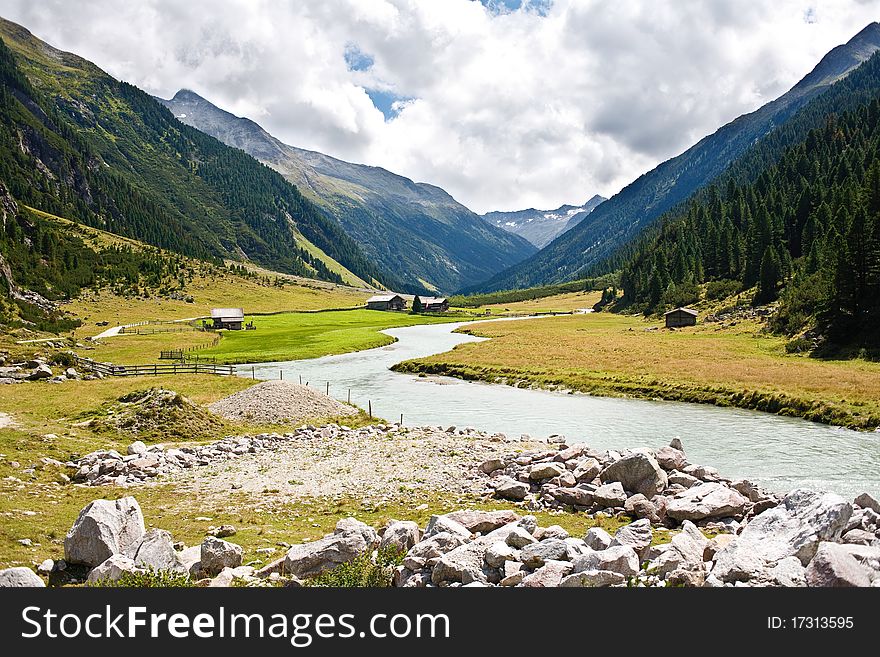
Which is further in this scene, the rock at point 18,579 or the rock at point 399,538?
the rock at point 399,538

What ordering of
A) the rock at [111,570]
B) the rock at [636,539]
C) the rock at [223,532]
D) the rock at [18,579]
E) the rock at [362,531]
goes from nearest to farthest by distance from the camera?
1. the rock at [18,579]
2. the rock at [111,570]
3. the rock at [636,539]
4. the rock at [362,531]
5. the rock at [223,532]

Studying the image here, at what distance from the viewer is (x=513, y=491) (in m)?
23.4

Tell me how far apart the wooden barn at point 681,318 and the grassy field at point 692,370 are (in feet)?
47.1

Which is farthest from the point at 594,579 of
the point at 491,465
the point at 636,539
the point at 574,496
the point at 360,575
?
the point at 491,465

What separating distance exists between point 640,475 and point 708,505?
10.4ft

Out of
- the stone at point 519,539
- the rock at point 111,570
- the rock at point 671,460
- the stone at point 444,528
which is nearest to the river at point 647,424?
the rock at point 671,460

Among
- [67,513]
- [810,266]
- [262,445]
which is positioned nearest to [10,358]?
[262,445]

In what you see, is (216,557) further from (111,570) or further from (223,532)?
(223,532)

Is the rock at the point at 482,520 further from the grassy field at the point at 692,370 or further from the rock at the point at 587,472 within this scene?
the grassy field at the point at 692,370

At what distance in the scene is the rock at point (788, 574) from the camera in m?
11.6

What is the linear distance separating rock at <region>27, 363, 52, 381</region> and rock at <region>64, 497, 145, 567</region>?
1829 inches

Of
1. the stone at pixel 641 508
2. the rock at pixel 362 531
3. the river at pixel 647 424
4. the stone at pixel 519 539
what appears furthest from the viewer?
the river at pixel 647 424

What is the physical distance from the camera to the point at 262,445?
33.8 metres

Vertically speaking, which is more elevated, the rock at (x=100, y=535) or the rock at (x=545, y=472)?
the rock at (x=100, y=535)
